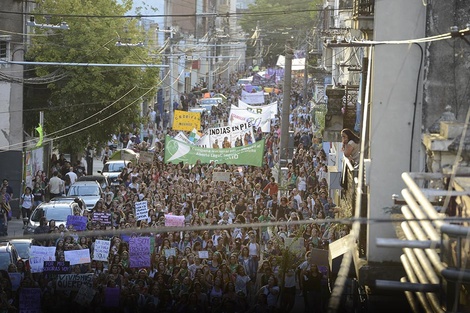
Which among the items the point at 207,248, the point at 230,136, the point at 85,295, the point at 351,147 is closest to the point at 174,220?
the point at 207,248

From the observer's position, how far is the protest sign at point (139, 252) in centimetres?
1836

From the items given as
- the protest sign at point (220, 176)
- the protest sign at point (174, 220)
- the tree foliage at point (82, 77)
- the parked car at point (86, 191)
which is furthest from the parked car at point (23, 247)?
the tree foliage at point (82, 77)

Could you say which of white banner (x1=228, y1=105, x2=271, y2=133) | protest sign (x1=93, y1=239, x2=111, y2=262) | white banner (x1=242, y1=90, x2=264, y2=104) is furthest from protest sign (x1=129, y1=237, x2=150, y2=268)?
white banner (x1=242, y1=90, x2=264, y2=104)

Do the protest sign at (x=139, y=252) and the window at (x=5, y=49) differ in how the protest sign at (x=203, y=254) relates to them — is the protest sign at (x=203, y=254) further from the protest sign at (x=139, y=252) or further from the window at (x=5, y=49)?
the window at (x=5, y=49)

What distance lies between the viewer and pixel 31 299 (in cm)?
1547

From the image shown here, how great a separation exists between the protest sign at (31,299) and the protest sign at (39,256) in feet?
7.42

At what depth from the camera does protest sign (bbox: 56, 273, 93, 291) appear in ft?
55.1

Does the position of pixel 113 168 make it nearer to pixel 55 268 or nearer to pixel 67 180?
pixel 67 180

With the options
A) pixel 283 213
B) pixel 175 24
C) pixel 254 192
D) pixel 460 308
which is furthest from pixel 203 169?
pixel 175 24

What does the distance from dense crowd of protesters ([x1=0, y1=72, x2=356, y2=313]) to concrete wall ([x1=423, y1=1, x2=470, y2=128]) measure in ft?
9.76

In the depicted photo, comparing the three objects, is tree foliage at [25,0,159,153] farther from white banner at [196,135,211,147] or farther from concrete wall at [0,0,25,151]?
white banner at [196,135,211,147]

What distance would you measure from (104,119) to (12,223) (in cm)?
915

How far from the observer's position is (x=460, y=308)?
27.5ft

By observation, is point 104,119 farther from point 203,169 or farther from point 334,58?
point 334,58
